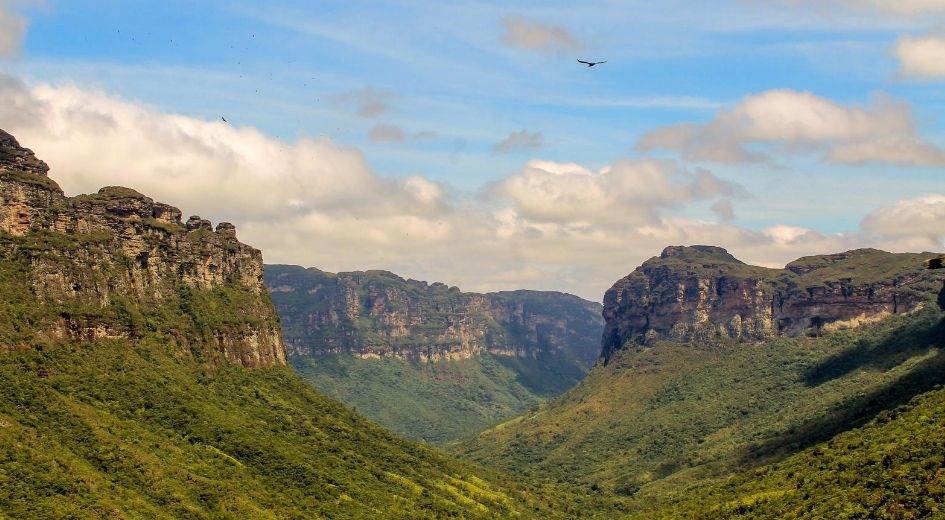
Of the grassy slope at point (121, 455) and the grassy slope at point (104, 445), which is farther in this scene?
the grassy slope at point (104, 445)

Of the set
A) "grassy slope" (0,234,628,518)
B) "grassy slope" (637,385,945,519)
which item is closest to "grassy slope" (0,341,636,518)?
"grassy slope" (0,234,628,518)

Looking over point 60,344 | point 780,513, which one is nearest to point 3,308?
point 60,344

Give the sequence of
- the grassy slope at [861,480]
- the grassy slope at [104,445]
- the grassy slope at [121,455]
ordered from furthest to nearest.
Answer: the grassy slope at [104,445] → the grassy slope at [121,455] → the grassy slope at [861,480]

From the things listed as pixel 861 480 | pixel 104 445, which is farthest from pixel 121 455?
pixel 861 480

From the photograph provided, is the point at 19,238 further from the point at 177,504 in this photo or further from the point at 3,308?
the point at 177,504

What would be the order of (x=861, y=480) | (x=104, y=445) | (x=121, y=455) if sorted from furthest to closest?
(x=104, y=445), (x=121, y=455), (x=861, y=480)

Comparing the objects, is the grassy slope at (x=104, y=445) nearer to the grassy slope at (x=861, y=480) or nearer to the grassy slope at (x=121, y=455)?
the grassy slope at (x=121, y=455)

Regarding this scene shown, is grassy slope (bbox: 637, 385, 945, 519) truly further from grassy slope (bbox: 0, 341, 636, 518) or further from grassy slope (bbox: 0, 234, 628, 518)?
grassy slope (bbox: 0, 234, 628, 518)

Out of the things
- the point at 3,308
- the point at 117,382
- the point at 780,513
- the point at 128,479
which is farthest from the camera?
the point at 117,382

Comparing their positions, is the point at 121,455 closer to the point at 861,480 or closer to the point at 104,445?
the point at 104,445

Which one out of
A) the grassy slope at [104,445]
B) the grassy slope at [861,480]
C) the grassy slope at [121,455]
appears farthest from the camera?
the grassy slope at [104,445]

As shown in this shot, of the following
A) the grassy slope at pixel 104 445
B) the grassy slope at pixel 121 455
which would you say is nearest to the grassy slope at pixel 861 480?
the grassy slope at pixel 121 455
